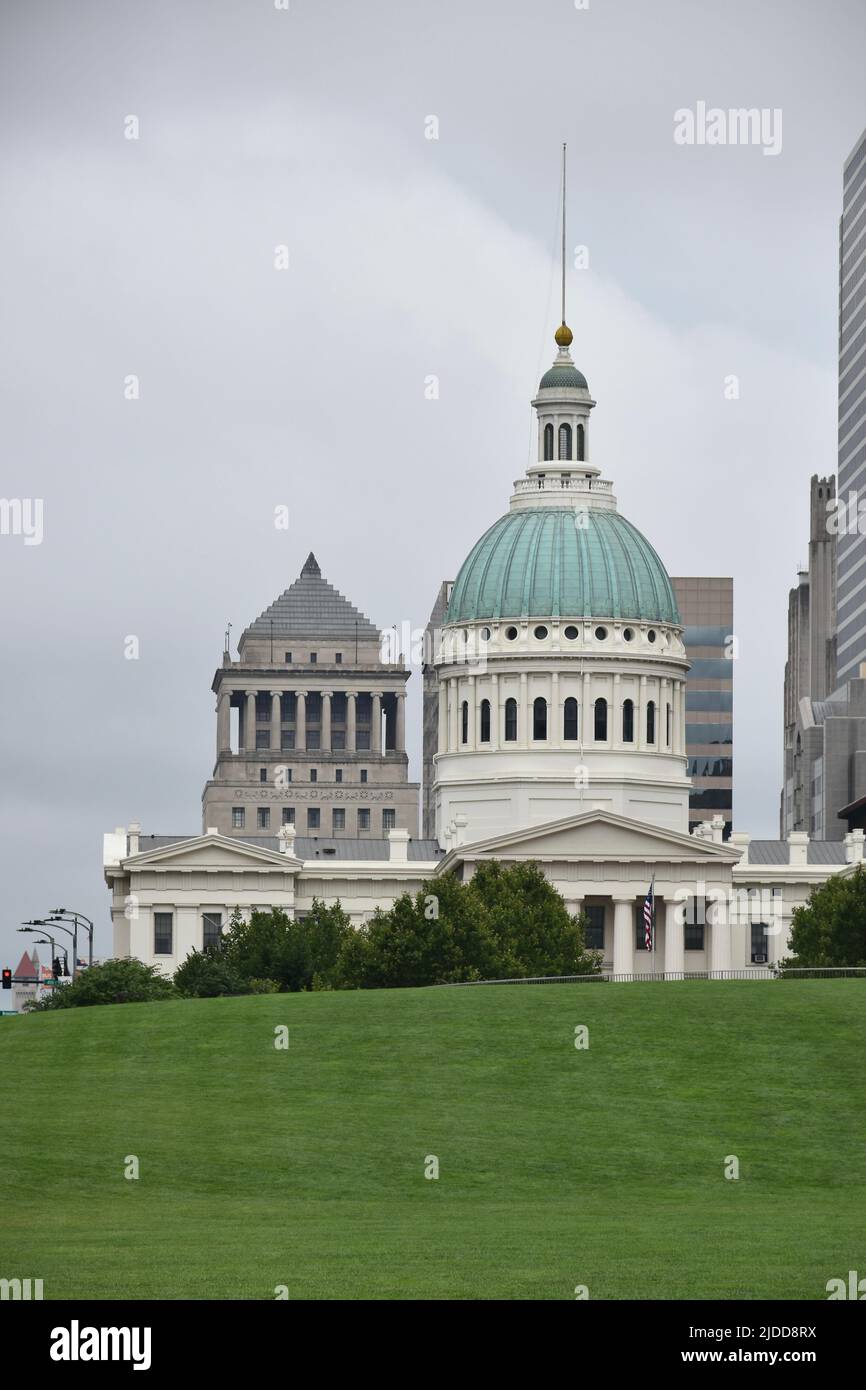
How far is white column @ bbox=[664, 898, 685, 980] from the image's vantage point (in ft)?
546

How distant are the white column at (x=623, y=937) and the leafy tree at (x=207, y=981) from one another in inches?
1322

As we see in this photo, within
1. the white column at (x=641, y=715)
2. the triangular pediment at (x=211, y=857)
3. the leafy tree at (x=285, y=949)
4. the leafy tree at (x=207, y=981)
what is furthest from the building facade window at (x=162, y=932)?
the white column at (x=641, y=715)

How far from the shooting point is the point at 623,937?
6521 inches

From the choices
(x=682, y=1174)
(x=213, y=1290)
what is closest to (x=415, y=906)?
(x=682, y=1174)

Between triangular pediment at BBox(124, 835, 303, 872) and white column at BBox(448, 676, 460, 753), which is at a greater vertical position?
white column at BBox(448, 676, 460, 753)

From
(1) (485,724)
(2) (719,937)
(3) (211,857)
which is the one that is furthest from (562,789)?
(3) (211,857)

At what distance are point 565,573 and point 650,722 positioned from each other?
10.7 metres

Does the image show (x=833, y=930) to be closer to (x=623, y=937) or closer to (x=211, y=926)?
(x=623, y=937)

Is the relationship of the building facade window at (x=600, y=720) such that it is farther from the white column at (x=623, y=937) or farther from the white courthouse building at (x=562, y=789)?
the white column at (x=623, y=937)

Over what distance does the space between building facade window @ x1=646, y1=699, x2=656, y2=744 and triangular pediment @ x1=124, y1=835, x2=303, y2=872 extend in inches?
1024

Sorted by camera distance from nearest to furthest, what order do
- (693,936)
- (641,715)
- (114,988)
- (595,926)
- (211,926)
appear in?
(114,988)
(595,926)
(693,936)
(211,926)
(641,715)

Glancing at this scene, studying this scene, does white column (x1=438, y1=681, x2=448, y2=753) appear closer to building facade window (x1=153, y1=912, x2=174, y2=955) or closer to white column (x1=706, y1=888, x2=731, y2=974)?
building facade window (x1=153, y1=912, x2=174, y2=955)

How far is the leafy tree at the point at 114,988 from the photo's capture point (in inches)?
4914

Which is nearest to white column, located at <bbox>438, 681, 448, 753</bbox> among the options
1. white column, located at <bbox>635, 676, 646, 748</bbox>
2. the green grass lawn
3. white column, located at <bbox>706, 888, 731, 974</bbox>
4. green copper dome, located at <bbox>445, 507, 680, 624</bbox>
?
green copper dome, located at <bbox>445, 507, 680, 624</bbox>
